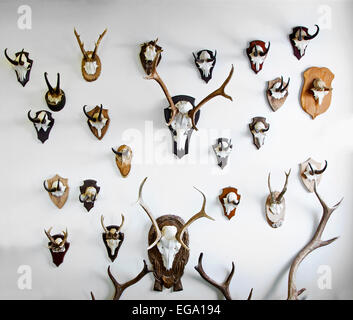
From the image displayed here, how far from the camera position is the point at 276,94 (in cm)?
249

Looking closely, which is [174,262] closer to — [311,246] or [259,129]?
[311,246]

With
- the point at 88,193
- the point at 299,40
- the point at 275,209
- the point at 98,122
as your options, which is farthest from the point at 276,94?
the point at 88,193

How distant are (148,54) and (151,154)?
0.78m

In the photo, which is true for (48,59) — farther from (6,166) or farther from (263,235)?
(263,235)

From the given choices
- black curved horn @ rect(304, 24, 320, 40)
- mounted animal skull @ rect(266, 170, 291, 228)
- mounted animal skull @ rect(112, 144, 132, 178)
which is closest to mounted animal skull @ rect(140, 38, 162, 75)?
mounted animal skull @ rect(112, 144, 132, 178)

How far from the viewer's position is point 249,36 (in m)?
2.54

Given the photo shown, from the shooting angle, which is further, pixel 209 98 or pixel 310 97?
pixel 310 97

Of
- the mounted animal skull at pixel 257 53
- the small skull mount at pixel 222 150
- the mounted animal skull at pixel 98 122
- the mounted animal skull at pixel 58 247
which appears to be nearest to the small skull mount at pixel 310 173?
the small skull mount at pixel 222 150

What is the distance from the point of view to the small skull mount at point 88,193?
244cm

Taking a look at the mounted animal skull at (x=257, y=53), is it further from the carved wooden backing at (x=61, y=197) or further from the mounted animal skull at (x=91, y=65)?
the carved wooden backing at (x=61, y=197)

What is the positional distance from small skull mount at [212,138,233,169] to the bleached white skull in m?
0.64

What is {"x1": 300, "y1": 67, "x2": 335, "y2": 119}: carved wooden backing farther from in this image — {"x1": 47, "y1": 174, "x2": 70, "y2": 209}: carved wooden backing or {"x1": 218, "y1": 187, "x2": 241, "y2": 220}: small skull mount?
{"x1": 47, "y1": 174, "x2": 70, "y2": 209}: carved wooden backing

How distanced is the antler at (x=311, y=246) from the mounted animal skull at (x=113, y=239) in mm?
1337
